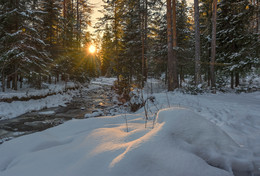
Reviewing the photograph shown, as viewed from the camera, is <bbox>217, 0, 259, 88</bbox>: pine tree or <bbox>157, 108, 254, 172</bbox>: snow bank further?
<bbox>217, 0, 259, 88</bbox>: pine tree

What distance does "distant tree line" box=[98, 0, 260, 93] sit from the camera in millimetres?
8789

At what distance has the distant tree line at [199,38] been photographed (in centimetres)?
879

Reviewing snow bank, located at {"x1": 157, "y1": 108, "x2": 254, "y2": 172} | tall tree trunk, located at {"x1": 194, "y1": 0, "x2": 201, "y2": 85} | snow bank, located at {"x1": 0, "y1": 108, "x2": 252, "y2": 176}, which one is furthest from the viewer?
tall tree trunk, located at {"x1": 194, "y1": 0, "x2": 201, "y2": 85}

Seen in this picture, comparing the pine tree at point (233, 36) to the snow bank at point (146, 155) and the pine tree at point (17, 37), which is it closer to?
the snow bank at point (146, 155)

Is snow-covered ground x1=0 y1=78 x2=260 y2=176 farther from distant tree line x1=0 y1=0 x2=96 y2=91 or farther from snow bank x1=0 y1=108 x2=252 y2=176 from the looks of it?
distant tree line x1=0 y1=0 x2=96 y2=91

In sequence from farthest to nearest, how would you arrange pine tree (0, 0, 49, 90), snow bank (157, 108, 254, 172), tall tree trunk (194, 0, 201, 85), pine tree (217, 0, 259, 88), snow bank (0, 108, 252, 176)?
pine tree (217, 0, 259, 88) → tall tree trunk (194, 0, 201, 85) → pine tree (0, 0, 49, 90) → snow bank (157, 108, 254, 172) → snow bank (0, 108, 252, 176)

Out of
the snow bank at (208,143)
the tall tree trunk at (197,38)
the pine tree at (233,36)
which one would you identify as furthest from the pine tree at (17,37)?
the pine tree at (233,36)

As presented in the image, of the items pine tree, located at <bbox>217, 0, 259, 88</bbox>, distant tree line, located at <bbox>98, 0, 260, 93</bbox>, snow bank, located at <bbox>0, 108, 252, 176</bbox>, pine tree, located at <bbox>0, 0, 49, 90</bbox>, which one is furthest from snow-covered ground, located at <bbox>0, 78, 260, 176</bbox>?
pine tree, located at <bbox>217, 0, 259, 88</bbox>

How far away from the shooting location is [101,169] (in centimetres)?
135

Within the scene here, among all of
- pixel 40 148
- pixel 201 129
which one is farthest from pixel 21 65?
pixel 201 129

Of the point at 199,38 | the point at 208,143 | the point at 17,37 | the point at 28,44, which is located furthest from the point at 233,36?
the point at 17,37

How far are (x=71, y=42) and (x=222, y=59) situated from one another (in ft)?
53.1

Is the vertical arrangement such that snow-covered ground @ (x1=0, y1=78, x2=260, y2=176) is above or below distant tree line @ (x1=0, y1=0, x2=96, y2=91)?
below

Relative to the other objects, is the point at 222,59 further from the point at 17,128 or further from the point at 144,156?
the point at 17,128
